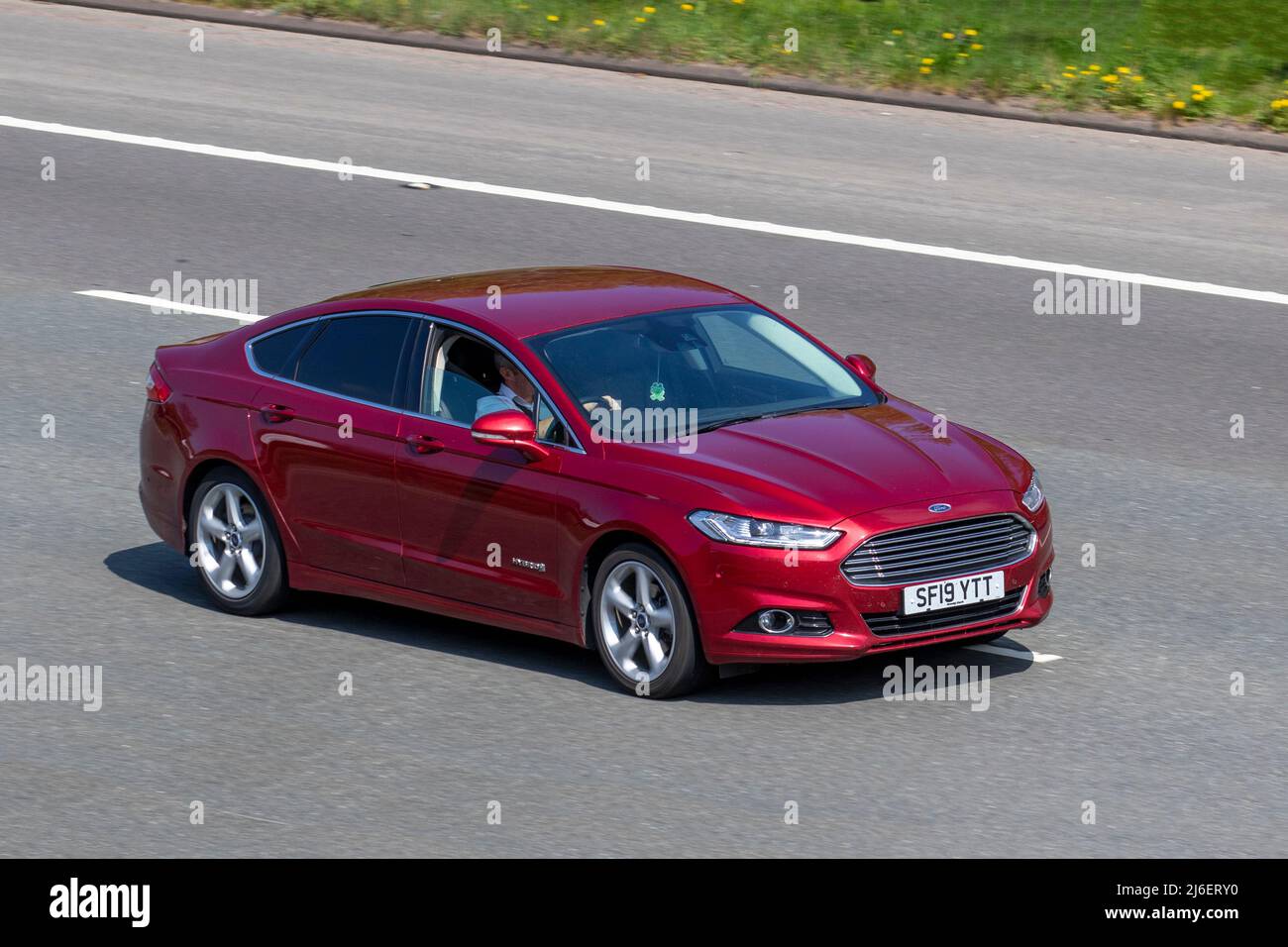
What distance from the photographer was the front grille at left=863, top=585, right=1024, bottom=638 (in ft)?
28.7

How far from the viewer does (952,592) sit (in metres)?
8.88

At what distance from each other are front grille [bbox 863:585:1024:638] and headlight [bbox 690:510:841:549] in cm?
36

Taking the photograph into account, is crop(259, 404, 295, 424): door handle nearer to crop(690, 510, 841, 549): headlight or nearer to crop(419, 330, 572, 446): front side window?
crop(419, 330, 572, 446): front side window

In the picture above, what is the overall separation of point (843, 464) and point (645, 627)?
102 centimetres

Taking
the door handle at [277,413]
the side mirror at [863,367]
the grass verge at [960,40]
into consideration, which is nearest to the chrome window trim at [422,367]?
the door handle at [277,413]

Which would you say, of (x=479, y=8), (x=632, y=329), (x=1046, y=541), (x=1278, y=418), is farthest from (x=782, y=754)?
(x=479, y=8)

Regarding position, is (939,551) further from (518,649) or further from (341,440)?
(341,440)

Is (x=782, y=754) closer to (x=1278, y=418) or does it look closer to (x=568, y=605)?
(x=568, y=605)

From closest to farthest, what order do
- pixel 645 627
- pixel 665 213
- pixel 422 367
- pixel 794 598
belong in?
pixel 794 598 → pixel 645 627 → pixel 422 367 → pixel 665 213

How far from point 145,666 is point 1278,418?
6.77 metres

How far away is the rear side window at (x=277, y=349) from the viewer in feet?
34.4

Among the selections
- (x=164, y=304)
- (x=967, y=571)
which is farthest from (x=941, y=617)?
(x=164, y=304)

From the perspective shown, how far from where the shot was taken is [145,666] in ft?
31.0

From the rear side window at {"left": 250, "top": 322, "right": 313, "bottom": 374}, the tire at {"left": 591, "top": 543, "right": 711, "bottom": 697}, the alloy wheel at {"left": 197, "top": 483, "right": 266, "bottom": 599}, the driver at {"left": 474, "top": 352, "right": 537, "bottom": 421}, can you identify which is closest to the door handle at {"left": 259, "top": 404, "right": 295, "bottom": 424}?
the rear side window at {"left": 250, "top": 322, "right": 313, "bottom": 374}
